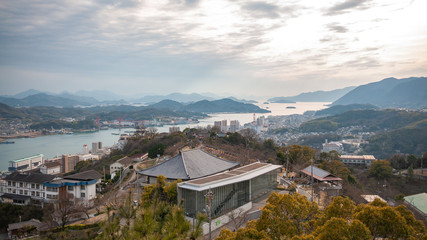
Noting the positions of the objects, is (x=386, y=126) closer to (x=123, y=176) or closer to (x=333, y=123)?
(x=333, y=123)

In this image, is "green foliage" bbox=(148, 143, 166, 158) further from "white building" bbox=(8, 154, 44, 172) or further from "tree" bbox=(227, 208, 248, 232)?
"white building" bbox=(8, 154, 44, 172)

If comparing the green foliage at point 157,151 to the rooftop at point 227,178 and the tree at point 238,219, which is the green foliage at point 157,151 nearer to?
the rooftop at point 227,178

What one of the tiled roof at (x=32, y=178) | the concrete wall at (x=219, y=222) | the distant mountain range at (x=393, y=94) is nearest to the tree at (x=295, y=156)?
the concrete wall at (x=219, y=222)

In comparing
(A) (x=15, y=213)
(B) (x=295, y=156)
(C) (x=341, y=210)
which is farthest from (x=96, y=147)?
(C) (x=341, y=210)

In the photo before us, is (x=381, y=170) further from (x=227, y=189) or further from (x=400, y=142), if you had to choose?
(x=400, y=142)

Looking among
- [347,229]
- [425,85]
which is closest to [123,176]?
[347,229]
